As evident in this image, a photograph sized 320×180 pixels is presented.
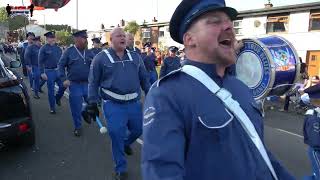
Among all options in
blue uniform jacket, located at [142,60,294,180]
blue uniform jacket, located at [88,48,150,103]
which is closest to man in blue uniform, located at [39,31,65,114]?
blue uniform jacket, located at [88,48,150,103]

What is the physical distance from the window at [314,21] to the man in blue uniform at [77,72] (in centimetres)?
1580

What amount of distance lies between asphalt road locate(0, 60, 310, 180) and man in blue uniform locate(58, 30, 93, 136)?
1.83 feet

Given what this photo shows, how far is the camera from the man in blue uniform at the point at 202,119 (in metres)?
1.82

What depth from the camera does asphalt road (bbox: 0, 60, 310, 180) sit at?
5.64 m

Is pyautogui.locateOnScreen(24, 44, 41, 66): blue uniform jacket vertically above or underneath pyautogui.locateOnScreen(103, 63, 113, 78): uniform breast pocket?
underneath

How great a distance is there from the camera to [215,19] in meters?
2.02

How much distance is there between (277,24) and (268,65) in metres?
15.4

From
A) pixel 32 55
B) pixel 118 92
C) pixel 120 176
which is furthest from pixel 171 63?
pixel 120 176

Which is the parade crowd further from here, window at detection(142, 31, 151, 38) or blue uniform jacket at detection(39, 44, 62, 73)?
window at detection(142, 31, 151, 38)

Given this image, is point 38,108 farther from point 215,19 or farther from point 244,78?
point 215,19

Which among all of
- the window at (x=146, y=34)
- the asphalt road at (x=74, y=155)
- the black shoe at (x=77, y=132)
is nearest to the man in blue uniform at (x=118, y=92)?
the asphalt road at (x=74, y=155)

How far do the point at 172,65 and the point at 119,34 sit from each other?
23.6 ft

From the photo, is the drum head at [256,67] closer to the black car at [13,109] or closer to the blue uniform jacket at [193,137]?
the black car at [13,109]

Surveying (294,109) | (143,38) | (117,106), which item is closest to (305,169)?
(117,106)
